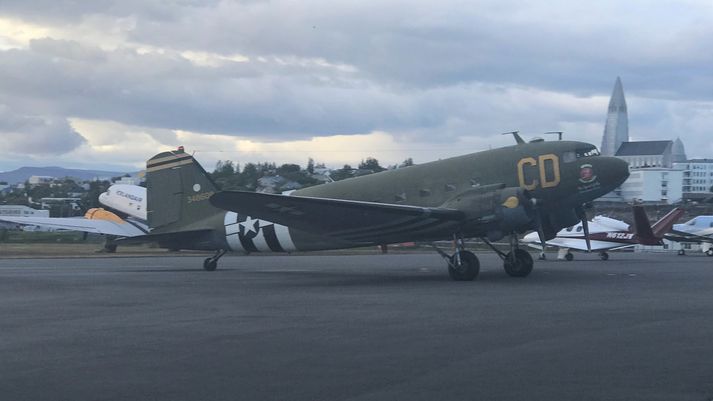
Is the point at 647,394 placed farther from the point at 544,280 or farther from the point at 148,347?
the point at 544,280

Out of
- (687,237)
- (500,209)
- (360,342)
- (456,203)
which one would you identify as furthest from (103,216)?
(360,342)

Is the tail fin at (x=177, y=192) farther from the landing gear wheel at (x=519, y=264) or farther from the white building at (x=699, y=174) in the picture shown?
the white building at (x=699, y=174)

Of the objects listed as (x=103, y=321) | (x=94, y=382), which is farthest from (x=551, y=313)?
(x=94, y=382)

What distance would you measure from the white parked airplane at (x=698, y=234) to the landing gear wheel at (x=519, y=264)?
31035 millimetres

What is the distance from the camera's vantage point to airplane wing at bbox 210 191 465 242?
22.7 metres

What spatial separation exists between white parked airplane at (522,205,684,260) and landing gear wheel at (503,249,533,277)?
61.4 feet

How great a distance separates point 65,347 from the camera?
37.2 ft

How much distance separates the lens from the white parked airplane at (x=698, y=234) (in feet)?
176

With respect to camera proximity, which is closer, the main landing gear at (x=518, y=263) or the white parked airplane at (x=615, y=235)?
the main landing gear at (x=518, y=263)

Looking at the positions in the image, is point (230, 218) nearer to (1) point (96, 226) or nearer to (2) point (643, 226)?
(2) point (643, 226)

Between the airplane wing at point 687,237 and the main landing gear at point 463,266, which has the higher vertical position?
the airplane wing at point 687,237

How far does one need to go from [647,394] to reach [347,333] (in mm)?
5221

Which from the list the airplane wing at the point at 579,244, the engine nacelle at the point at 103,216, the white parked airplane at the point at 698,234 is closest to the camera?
the airplane wing at the point at 579,244

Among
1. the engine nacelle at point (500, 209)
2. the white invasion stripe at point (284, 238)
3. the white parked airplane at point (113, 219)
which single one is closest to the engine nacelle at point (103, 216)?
the white parked airplane at point (113, 219)
